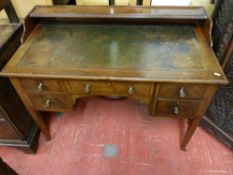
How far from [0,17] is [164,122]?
156cm

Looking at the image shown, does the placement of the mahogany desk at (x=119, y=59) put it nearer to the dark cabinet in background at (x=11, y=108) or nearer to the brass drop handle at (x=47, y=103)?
the brass drop handle at (x=47, y=103)

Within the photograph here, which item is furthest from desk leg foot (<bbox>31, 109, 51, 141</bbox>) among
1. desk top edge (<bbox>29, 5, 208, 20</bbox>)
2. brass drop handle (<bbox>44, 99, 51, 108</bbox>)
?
desk top edge (<bbox>29, 5, 208, 20</bbox>)

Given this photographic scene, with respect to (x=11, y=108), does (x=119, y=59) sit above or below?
above

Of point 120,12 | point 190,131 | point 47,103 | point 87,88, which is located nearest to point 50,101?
point 47,103

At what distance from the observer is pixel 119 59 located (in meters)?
0.93

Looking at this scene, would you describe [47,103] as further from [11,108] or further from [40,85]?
[11,108]

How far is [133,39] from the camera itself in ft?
3.47

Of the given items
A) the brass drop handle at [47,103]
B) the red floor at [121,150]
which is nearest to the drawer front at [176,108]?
the red floor at [121,150]

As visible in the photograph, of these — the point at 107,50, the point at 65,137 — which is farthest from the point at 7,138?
the point at 107,50

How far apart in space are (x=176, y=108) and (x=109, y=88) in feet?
1.26

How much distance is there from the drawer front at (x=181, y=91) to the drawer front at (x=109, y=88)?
0.07m

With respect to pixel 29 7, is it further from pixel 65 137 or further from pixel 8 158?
pixel 8 158

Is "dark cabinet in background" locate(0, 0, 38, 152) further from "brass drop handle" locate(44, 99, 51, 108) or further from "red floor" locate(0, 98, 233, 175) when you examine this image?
"brass drop handle" locate(44, 99, 51, 108)

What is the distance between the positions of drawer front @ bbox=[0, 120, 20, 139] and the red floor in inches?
7.9
